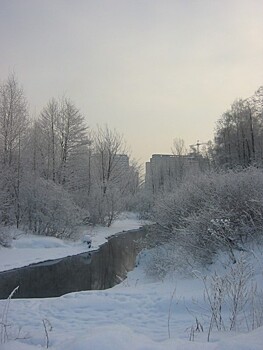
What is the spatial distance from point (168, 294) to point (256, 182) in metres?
5.55

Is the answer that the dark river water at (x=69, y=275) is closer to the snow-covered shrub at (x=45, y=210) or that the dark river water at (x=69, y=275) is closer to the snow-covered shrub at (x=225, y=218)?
the snow-covered shrub at (x=225, y=218)

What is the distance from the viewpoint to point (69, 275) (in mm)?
16844

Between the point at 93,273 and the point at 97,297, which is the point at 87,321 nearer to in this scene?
the point at 97,297

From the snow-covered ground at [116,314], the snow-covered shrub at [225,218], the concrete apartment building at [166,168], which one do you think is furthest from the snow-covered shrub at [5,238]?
the concrete apartment building at [166,168]

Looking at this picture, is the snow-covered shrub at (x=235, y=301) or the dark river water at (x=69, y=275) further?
the dark river water at (x=69, y=275)

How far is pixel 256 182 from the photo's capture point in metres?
13.1

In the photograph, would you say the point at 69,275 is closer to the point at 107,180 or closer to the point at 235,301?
the point at 235,301

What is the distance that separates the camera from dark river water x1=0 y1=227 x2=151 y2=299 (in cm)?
1395

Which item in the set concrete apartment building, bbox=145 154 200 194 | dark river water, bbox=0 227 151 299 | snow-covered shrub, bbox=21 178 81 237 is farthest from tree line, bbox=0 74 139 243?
concrete apartment building, bbox=145 154 200 194

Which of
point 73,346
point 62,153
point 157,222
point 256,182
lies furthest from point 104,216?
point 73,346

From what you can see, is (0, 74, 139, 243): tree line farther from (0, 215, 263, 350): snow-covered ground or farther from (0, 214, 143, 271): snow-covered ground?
(0, 215, 263, 350): snow-covered ground

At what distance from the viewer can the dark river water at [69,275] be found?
13953 mm

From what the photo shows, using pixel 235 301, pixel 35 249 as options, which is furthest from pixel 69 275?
pixel 235 301

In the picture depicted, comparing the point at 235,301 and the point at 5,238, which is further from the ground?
the point at 5,238
